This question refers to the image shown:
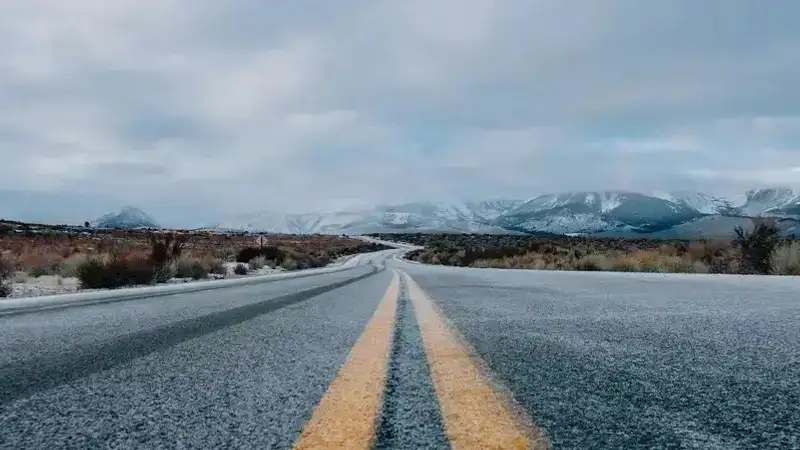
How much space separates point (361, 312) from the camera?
15.6 feet

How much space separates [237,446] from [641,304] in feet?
13.9

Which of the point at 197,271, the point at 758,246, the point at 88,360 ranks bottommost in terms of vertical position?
the point at 197,271

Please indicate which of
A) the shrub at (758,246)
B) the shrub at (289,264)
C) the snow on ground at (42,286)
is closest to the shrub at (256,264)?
the shrub at (289,264)

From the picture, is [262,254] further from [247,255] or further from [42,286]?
[42,286]

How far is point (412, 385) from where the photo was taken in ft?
5.95

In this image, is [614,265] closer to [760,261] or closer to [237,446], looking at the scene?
[760,261]

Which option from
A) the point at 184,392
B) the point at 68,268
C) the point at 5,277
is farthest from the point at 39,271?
the point at 184,392

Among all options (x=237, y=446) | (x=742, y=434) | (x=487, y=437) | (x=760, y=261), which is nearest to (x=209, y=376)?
(x=237, y=446)

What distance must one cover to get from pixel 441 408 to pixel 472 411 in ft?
0.28

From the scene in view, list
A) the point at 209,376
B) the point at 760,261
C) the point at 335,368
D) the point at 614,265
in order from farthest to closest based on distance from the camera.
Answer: the point at 614,265, the point at 760,261, the point at 335,368, the point at 209,376

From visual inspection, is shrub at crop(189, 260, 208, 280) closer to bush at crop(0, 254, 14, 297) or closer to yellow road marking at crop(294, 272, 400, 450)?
bush at crop(0, 254, 14, 297)

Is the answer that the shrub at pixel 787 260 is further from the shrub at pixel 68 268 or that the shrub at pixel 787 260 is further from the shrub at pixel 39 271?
the shrub at pixel 39 271

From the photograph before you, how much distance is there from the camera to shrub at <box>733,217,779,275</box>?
14.5 metres

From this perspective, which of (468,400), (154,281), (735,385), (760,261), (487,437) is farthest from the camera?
(760,261)
